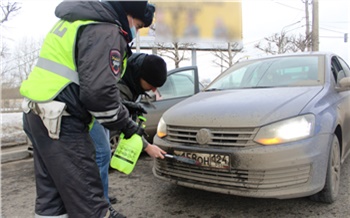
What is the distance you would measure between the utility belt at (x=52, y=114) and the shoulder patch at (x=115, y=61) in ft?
0.98

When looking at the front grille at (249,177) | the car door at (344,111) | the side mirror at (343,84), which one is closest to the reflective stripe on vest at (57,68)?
the front grille at (249,177)

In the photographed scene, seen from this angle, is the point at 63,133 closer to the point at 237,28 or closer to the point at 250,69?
the point at 250,69

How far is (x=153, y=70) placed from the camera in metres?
2.06

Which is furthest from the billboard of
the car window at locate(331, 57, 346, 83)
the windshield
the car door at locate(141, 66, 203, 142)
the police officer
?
the police officer

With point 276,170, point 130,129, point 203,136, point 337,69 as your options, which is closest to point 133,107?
point 130,129

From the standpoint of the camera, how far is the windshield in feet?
10.6

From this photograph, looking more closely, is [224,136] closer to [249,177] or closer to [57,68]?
[249,177]

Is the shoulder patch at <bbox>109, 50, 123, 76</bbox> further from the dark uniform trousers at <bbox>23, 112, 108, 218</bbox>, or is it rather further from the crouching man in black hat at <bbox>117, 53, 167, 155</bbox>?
Answer: the crouching man in black hat at <bbox>117, 53, 167, 155</bbox>

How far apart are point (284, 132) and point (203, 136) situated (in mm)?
664

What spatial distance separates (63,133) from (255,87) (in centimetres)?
241

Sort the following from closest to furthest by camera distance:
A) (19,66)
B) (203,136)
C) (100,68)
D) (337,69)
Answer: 1. (100,68)
2. (203,136)
3. (337,69)
4. (19,66)

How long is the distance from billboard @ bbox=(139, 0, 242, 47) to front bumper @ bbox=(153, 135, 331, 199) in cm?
255

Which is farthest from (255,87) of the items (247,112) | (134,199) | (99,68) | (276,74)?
(99,68)

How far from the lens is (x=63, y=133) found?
1469 mm
